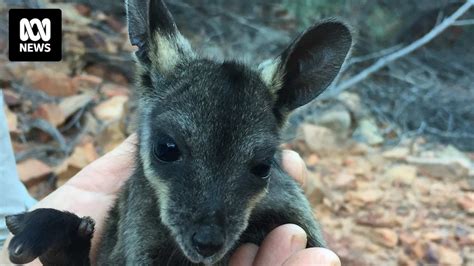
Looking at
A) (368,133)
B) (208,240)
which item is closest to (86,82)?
(368,133)

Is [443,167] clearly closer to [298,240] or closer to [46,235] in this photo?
[298,240]

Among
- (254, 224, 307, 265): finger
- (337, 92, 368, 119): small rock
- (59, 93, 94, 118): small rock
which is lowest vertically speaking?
(59, 93, 94, 118): small rock

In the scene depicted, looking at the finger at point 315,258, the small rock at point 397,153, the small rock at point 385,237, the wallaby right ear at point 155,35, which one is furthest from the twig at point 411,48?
the finger at point 315,258

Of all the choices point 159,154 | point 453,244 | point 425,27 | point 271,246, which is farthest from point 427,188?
point 159,154

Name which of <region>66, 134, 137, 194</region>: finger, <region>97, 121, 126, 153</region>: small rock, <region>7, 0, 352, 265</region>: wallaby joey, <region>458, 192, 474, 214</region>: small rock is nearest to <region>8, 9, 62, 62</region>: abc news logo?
<region>97, 121, 126, 153</region>: small rock

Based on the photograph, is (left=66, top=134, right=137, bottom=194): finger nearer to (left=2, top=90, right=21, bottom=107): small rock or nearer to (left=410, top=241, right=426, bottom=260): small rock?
(left=2, top=90, right=21, bottom=107): small rock
